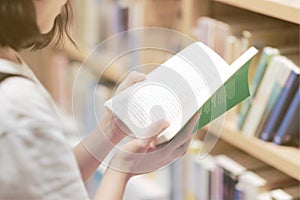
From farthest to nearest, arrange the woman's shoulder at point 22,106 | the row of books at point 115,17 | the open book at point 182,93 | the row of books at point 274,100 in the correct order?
1. the row of books at point 115,17
2. the row of books at point 274,100
3. the open book at point 182,93
4. the woman's shoulder at point 22,106

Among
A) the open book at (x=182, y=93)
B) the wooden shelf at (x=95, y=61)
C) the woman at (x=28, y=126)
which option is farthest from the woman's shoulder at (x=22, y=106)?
the wooden shelf at (x=95, y=61)

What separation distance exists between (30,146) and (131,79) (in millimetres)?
264

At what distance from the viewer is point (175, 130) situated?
96 cm

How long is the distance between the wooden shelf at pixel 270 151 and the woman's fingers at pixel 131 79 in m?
0.42

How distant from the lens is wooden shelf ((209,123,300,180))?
4.17 feet

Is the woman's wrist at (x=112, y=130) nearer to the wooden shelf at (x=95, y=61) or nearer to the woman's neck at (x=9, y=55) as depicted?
the woman's neck at (x=9, y=55)

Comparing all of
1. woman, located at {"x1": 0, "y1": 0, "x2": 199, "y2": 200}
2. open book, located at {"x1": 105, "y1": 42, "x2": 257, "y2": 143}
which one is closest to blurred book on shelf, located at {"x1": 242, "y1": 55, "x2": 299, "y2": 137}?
open book, located at {"x1": 105, "y1": 42, "x2": 257, "y2": 143}

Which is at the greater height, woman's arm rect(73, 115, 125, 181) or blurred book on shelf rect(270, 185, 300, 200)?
woman's arm rect(73, 115, 125, 181)

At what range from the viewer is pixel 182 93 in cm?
98

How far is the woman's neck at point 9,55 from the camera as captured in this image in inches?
34.4

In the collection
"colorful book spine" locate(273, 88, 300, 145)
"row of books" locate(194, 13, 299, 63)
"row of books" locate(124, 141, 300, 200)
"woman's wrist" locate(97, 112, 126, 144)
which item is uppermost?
"woman's wrist" locate(97, 112, 126, 144)

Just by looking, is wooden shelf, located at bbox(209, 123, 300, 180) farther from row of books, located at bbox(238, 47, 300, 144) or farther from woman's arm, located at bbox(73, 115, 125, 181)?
woman's arm, located at bbox(73, 115, 125, 181)

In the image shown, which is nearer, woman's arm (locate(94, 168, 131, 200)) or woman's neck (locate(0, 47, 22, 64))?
woman's neck (locate(0, 47, 22, 64))

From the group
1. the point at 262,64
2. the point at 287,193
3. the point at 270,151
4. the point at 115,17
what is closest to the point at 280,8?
the point at 262,64
